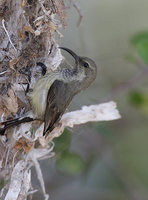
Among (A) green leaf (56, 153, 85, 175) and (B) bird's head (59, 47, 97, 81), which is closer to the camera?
(B) bird's head (59, 47, 97, 81)

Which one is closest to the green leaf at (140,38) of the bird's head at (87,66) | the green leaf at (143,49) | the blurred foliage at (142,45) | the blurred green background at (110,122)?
the blurred foliage at (142,45)

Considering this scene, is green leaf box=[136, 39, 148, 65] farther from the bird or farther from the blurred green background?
the blurred green background

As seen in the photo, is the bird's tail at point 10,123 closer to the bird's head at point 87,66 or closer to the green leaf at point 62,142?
the green leaf at point 62,142

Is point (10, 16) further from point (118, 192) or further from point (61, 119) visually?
point (118, 192)

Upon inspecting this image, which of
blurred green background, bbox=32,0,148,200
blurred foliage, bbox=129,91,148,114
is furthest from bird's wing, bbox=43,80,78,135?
blurred green background, bbox=32,0,148,200

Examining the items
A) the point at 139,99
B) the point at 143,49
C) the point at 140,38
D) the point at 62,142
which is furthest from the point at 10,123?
the point at 139,99

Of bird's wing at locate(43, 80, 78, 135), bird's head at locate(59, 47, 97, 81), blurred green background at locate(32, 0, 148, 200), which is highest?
bird's head at locate(59, 47, 97, 81)

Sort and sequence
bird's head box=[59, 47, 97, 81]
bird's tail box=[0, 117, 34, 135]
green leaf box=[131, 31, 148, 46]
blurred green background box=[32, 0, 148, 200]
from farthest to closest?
blurred green background box=[32, 0, 148, 200]
green leaf box=[131, 31, 148, 46]
bird's head box=[59, 47, 97, 81]
bird's tail box=[0, 117, 34, 135]

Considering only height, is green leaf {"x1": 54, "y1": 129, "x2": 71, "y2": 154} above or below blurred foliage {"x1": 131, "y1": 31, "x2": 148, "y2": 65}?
below
